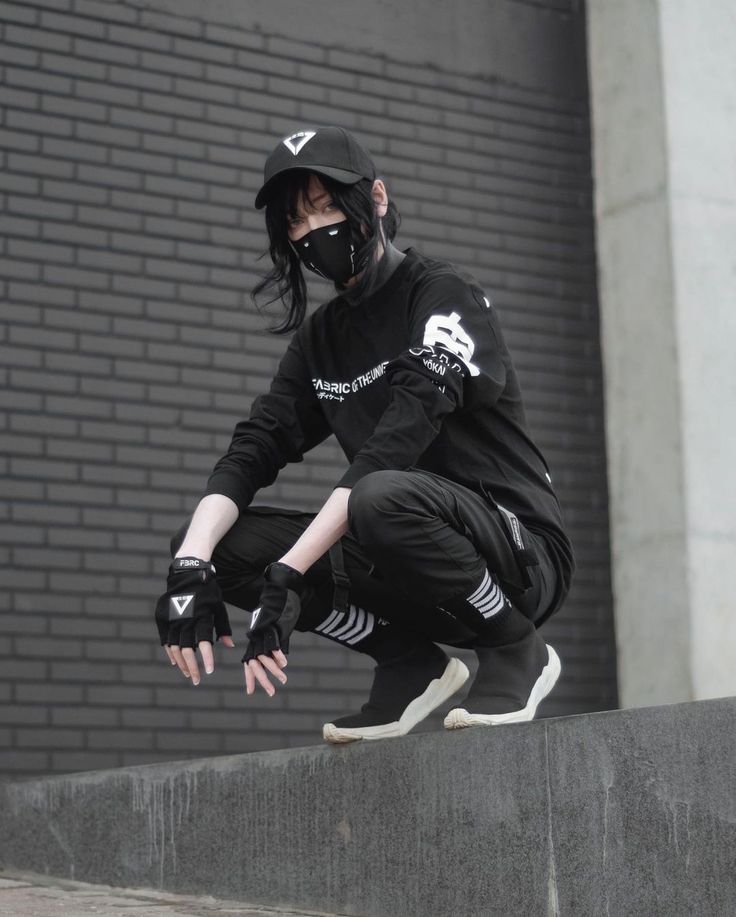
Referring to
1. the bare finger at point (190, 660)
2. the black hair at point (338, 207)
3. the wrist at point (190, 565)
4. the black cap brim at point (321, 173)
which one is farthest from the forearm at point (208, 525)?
the black cap brim at point (321, 173)

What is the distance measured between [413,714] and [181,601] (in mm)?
646

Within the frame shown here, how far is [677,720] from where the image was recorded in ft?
8.13

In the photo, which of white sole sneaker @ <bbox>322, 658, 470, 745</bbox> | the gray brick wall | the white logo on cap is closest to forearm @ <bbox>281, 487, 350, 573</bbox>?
white sole sneaker @ <bbox>322, 658, 470, 745</bbox>

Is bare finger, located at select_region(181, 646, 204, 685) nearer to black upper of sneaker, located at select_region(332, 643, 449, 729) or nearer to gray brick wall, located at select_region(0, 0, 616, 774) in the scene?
black upper of sneaker, located at select_region(332, 643, 449, 729)

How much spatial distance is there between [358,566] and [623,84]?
16.1 feet

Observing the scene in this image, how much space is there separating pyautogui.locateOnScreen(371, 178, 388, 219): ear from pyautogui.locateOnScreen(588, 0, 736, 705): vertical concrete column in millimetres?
3923

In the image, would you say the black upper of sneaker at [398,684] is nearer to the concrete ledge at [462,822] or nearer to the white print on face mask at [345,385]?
the concrete ledge at [462,822]

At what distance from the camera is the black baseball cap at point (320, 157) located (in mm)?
3113

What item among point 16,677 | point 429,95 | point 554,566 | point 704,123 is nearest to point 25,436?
point 16,677

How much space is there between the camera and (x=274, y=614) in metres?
2.82

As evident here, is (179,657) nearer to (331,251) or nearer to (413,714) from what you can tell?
(413,714)

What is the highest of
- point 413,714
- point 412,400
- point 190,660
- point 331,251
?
point 331,251

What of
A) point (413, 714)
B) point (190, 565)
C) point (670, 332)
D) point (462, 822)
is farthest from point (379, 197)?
point (670, 332)

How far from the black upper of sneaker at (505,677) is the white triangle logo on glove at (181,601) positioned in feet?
2.08
